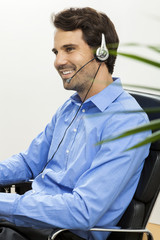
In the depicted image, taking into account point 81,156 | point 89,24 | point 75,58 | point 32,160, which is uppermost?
point 89,24

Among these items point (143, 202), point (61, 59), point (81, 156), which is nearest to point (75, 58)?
point (61, 59)

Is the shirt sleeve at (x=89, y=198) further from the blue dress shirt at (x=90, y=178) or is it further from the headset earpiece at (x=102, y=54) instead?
the headset earpiece at (x=102, y=54)

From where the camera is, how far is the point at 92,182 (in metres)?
1.27

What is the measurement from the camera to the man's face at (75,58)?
1.51 metres

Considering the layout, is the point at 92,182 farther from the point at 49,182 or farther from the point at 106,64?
the point at 106,64

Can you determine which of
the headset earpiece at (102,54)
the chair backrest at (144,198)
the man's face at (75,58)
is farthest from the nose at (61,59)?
the chair backrest at (144,198)

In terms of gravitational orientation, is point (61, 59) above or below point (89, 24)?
below

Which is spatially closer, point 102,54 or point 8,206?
point 8,206

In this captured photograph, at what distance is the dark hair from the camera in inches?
59.9

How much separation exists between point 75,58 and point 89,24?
0.15 m

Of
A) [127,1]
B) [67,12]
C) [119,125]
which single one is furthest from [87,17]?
[127,1]

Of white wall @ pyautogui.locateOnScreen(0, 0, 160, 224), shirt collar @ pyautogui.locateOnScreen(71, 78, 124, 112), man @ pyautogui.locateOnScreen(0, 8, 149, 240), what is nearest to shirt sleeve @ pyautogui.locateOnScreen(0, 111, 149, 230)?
man @ pyautogui.locateOnScreen(0, 8, 149, 240)

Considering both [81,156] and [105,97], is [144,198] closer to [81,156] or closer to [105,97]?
[81,156]

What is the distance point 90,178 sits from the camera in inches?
50.4
